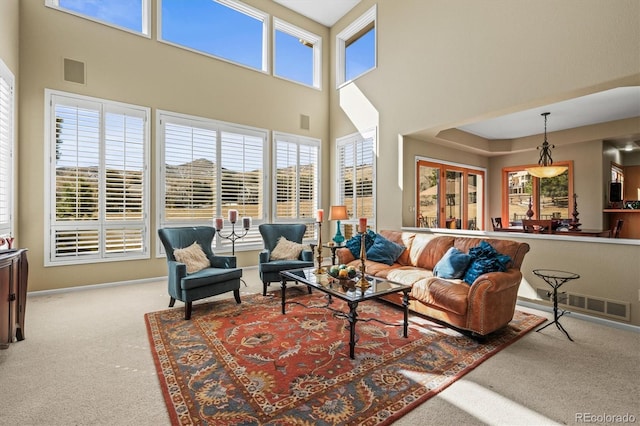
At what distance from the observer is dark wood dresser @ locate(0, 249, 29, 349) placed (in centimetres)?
256

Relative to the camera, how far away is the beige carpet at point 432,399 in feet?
6.14

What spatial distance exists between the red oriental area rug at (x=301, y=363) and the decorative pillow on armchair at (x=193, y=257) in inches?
21.5

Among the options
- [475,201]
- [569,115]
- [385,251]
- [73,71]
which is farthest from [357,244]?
[73,71]

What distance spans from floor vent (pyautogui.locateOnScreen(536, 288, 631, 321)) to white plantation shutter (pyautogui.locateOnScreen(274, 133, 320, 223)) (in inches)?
182

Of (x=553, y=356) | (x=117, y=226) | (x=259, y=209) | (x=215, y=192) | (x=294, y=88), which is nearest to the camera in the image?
(x=553, y=356)

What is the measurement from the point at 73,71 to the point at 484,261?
6247 mm

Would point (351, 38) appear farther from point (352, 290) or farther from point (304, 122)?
point (352, 290)

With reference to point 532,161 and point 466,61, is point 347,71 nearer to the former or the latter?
point 466,61

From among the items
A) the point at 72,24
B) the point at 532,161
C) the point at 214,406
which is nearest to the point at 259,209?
the point at 72,24

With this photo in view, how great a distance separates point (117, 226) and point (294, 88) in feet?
14.7

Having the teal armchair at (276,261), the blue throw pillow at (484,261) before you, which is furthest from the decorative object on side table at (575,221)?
the teal armchair at (276,261)

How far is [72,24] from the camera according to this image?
4.55 metres

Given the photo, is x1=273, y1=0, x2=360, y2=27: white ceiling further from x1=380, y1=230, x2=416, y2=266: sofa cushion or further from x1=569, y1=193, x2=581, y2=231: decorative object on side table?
x1=569, y1=193, x2=581, y2=231: decorative object on side table

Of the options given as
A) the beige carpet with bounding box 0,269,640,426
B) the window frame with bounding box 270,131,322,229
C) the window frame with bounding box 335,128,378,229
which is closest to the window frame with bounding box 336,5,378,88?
the window frame with bounding box 335,128,378,229
